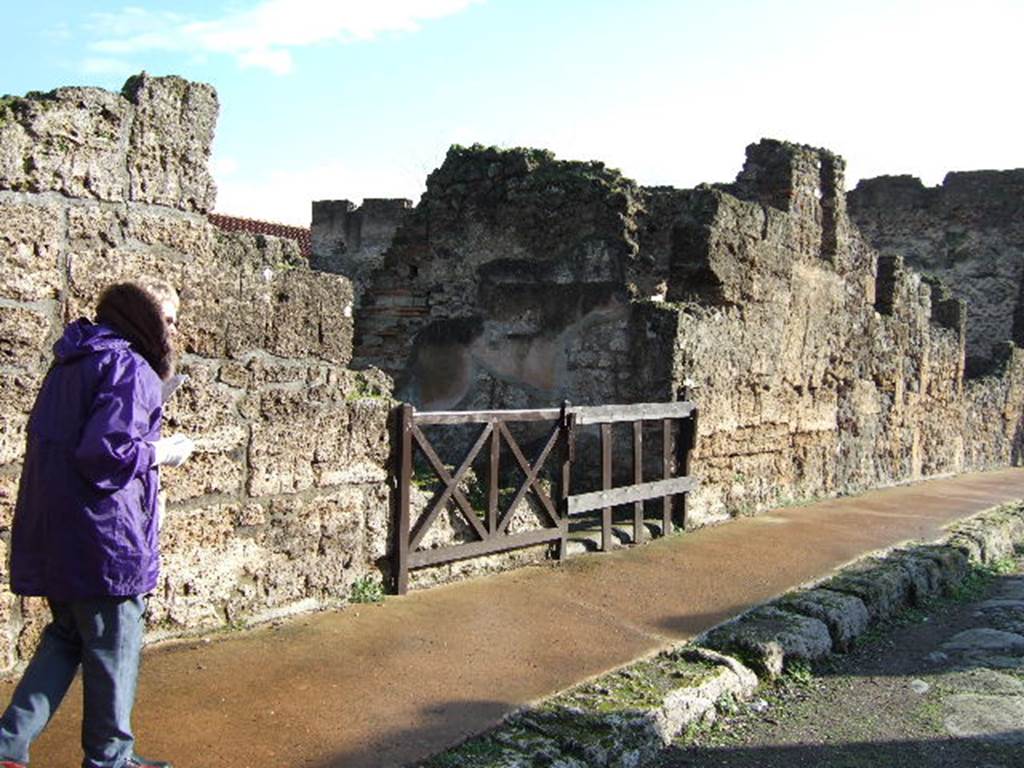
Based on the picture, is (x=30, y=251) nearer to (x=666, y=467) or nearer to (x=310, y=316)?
(x=310, y=316)

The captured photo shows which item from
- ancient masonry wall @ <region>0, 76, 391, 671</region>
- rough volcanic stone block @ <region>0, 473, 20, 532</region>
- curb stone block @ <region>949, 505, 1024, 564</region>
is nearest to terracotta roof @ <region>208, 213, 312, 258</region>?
curb stone block @ <region>949, 505, 1024, 564</region>

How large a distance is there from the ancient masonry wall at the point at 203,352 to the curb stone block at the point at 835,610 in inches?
90.9

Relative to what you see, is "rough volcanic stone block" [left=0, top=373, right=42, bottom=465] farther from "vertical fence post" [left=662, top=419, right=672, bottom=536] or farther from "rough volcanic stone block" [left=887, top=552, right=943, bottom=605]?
"rough volcanic stone block" [left=887, top=552, right=943, bottom=605]

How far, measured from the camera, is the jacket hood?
114 inches

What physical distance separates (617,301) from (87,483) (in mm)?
5718

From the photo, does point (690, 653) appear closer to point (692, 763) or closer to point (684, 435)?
point (692, 763)

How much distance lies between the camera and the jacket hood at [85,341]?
9.54ft

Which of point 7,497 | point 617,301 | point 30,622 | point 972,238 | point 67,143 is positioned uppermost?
point 972,238

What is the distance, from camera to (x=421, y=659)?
4250 mm

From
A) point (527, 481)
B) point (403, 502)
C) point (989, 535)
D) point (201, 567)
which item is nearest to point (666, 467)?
point (527, 481)

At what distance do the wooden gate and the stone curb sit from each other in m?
1.38

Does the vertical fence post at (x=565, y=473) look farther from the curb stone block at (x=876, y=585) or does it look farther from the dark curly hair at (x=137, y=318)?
the dark curly hair at (x=137, y=318)

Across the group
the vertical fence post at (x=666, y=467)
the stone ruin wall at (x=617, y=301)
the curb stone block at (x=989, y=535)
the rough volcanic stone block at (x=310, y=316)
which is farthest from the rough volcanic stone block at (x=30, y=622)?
the curb stone block at (x=989, y=535)

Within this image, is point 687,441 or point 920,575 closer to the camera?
point 920,575
